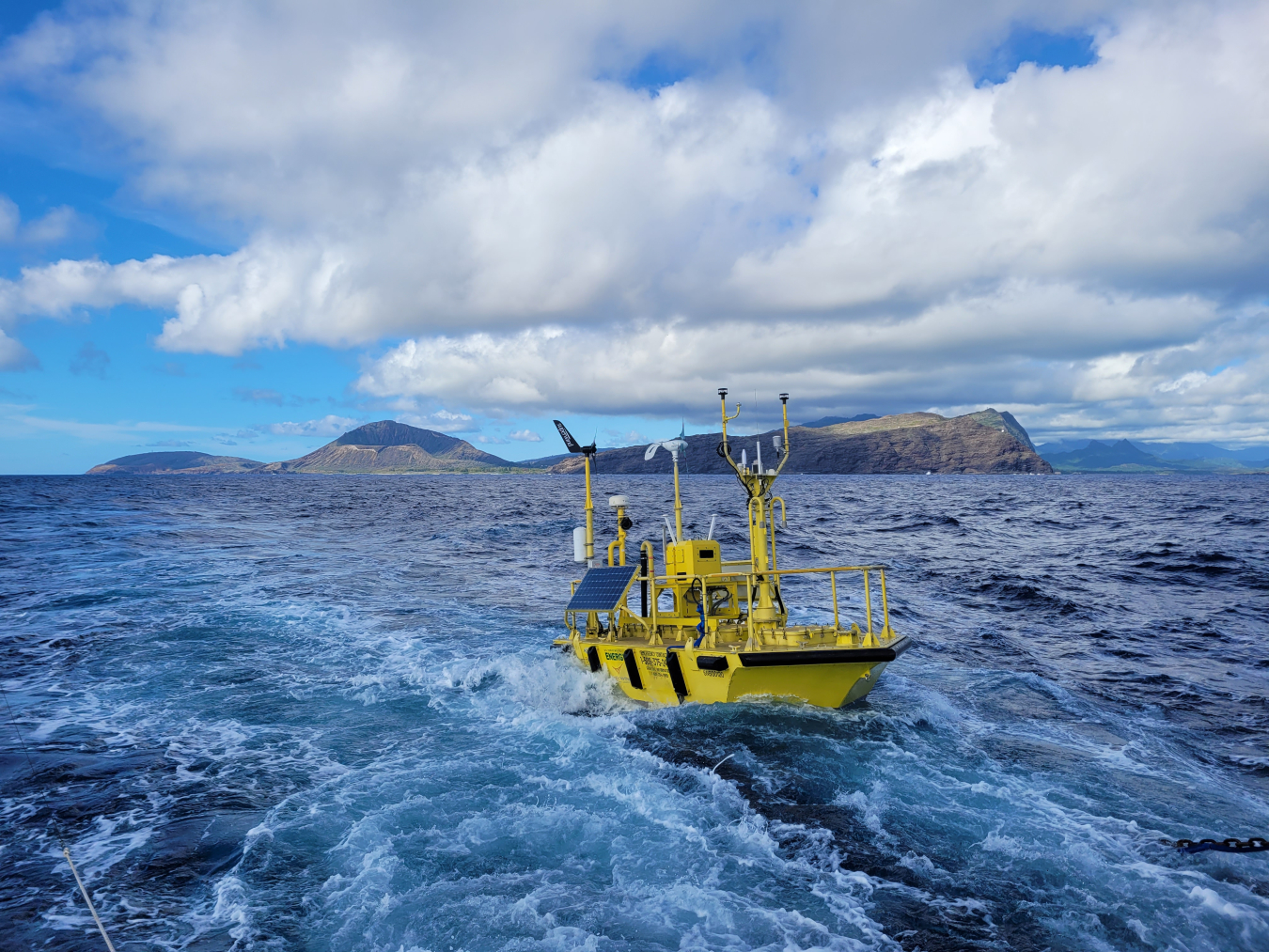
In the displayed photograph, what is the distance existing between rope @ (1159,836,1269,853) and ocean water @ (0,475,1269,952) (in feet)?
0.31

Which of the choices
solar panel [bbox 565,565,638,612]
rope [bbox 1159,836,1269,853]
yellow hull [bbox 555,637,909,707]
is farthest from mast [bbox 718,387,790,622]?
rope [bbox 1159,836,1269,853]

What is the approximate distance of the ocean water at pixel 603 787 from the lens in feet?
24.5

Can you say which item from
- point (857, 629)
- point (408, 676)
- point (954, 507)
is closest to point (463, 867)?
point (857, 629)

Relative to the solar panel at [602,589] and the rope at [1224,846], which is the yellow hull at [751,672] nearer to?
the solar panel at [602,589]

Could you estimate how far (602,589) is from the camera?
51.5 feet

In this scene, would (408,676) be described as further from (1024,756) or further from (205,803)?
(1024,756)

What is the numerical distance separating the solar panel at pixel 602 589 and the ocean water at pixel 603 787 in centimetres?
178

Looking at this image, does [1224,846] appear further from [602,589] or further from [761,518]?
[602,589]

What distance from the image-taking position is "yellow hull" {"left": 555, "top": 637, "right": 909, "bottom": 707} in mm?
11727

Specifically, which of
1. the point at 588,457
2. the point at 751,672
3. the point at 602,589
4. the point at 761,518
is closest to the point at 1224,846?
the point at 751,672

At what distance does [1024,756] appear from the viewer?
37.5 ft

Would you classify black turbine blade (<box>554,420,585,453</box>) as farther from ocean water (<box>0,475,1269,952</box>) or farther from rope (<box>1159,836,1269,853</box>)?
rope (<box>1159,836,1269,853</box>)

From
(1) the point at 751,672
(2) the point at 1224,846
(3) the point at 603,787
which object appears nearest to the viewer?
(2) the point at 1224,846

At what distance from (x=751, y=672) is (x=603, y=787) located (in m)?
3.27
